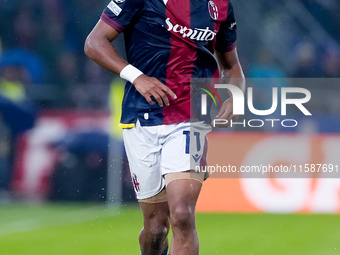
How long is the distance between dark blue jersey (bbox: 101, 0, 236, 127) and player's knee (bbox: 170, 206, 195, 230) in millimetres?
540

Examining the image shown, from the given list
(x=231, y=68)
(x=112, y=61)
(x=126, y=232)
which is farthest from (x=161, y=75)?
(x=126, y=232)

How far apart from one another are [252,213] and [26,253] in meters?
3.06

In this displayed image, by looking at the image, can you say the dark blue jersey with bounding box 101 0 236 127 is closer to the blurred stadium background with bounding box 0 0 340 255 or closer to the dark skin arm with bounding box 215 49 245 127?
the dark skin arm with bounding box 215 49 245 127

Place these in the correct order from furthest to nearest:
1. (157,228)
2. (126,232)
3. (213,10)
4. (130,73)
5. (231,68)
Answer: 1. (126,232)
2. (231,68)
3. (157,228)
4. (213,10)
5. (130,73)

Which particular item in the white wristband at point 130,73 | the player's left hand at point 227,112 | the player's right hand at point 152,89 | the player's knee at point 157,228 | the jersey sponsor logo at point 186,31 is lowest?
the player's knee at point 157,228

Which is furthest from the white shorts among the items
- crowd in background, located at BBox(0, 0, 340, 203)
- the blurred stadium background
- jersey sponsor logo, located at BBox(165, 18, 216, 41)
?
crowd in background, located at BBox(0, 0, 340, 203)

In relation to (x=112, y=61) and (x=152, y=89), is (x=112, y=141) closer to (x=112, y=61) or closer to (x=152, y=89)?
(x=112, y=61)

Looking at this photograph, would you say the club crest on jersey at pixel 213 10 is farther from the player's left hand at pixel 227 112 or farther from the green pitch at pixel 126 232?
the green pitch at pixel 126 232

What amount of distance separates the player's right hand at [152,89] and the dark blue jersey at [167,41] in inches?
8.0

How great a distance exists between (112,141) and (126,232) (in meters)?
1.96

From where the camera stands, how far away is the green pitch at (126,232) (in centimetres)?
631

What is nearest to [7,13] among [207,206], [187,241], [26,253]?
[207,206]

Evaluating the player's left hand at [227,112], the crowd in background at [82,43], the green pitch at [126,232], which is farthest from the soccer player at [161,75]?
the crowd in background at [82,43]

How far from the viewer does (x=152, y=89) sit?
164 inches
